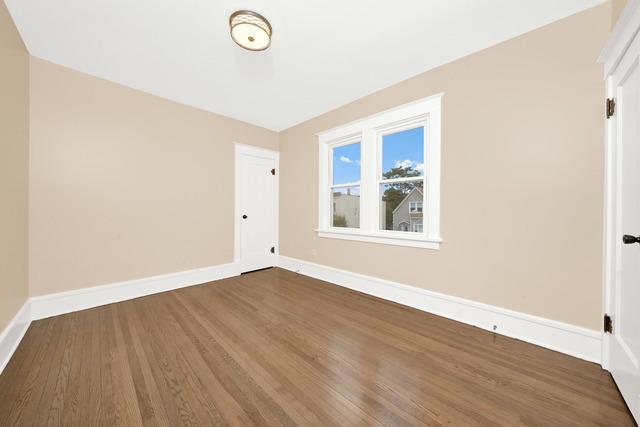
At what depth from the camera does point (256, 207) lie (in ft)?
13.6

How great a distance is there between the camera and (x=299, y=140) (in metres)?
4.05

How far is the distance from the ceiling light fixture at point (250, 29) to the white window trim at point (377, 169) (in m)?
1.61

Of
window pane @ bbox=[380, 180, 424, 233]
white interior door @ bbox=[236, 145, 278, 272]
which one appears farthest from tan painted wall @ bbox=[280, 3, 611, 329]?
white interior door @ bbox=[236, 145, 278, 272]

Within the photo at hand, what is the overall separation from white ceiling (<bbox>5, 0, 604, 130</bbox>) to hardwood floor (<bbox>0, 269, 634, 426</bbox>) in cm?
264

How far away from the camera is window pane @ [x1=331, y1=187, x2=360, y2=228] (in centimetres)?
339

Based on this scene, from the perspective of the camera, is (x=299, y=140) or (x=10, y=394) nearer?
(x=10, y=394)

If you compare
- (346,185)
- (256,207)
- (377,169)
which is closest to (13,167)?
(256,207)

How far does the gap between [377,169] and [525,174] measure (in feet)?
4.94

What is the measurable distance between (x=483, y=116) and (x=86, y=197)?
4.25 meters

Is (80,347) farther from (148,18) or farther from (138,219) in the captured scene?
(148,18)

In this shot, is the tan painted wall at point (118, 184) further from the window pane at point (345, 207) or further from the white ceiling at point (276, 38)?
the window pane at point (345, 207)

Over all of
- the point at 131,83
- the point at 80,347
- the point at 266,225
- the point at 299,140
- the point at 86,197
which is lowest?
the point at 80,347

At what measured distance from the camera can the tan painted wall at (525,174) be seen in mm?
1703

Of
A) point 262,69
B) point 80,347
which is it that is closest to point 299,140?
point 262,69
